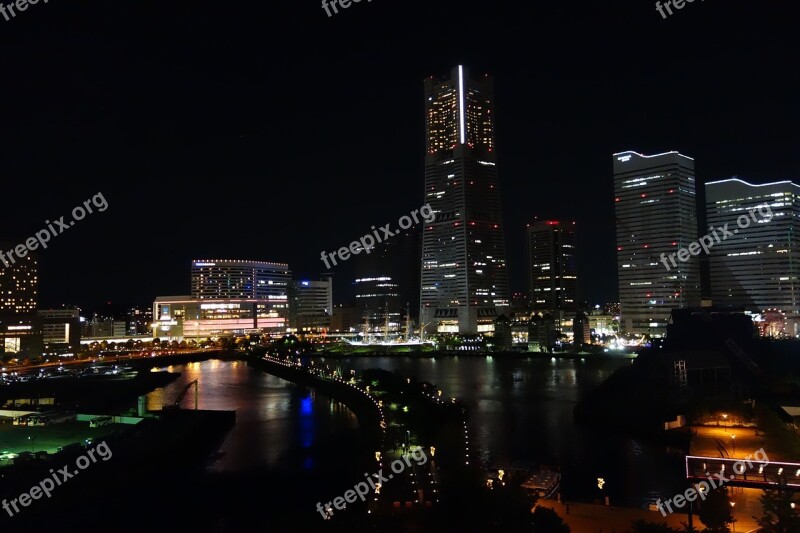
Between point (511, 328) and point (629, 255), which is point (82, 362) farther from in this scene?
point (629, 255)

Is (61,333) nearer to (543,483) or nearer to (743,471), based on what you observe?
(543,483)

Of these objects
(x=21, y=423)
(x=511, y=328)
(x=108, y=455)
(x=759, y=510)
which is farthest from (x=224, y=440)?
(x=511, y=328)

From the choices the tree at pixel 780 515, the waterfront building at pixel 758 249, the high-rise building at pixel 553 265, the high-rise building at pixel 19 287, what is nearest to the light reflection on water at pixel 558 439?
the tree at pixel 780 515

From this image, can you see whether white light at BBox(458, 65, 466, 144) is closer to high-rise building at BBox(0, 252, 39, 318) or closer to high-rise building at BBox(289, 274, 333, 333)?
high-rise building at BBox(289, 274, 333, 333)

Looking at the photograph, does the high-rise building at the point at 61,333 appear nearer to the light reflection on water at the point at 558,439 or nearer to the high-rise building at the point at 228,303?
the high-rise building at the point at 228,303

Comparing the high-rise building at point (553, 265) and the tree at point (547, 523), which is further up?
the high-rise building at point (553, 265)

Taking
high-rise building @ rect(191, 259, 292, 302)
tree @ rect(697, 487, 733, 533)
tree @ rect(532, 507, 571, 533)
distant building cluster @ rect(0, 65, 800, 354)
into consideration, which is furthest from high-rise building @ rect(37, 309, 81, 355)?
tree @ rect(697, 487, 733, 533)

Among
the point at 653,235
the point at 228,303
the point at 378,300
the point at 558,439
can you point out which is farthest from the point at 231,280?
the point at 558,439
